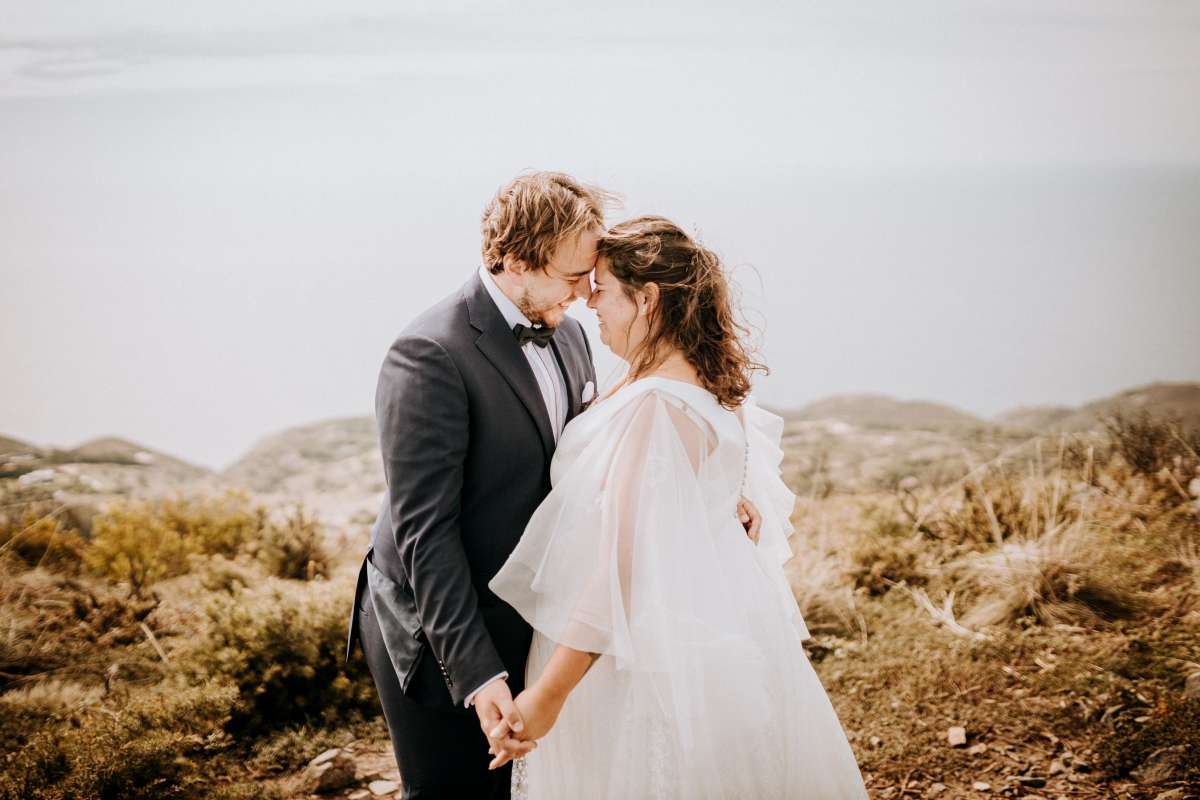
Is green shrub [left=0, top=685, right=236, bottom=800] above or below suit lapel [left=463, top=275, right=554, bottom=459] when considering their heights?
below

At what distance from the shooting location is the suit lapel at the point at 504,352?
7.02ft

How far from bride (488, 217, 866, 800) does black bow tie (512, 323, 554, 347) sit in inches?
5.6

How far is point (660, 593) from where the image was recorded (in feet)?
6.68

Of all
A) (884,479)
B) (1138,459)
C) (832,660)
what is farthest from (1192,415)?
(832,660)

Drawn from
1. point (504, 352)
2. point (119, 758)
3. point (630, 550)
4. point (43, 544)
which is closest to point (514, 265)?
point (504, 352)

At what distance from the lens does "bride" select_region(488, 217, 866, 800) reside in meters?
2.03

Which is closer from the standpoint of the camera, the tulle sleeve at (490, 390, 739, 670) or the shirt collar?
the tulle sleeve at (490, 390, 739, 670)

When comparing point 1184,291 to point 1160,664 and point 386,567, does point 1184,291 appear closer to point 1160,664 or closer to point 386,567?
point 1160,664

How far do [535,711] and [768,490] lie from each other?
41.9 inches

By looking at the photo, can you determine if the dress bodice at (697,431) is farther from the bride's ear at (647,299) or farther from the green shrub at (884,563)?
the green shrub at (884,563)

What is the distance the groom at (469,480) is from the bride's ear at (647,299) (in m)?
0.16

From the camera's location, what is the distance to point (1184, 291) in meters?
10.2

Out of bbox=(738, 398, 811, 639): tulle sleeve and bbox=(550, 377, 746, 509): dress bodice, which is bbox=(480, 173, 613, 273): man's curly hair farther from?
bbox=(738, 398, 811, 639): tulle sleeve

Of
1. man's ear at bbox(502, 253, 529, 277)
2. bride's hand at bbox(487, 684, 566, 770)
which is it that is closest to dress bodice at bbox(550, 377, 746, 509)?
man's ear at bbox(502, 253, 529, 277)
